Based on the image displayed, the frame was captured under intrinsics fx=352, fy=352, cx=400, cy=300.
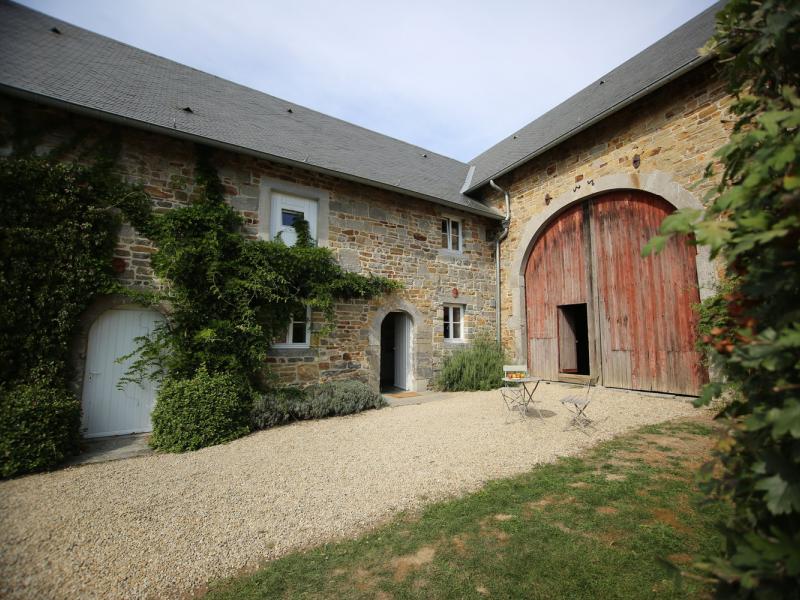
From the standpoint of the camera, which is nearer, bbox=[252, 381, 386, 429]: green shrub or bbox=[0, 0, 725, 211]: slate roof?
bbox=[0, 0, 725, 211]: slate roof

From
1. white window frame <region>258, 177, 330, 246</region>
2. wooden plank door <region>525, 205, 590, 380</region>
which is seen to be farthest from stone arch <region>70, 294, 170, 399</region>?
wooden plank door <region>525, 205, 590, 380</region>

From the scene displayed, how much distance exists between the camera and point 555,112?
414 inches

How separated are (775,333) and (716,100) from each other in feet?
24.0

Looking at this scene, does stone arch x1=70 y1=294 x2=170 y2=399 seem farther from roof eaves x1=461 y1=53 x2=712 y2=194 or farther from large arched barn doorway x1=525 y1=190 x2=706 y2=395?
large arched barn doorway x1=525 y1=190 x2=706 y2=395

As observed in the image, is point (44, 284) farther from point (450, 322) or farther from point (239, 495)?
point (450, 322)

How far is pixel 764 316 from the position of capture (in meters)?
1.06

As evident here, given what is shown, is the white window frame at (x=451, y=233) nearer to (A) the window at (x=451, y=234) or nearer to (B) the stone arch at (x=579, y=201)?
(A) the window at (x=451, y=234)

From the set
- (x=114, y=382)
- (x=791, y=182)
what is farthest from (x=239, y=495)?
(x=791, y=182)

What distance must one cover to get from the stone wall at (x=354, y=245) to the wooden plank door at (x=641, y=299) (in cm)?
303

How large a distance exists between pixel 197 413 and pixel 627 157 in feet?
29.3

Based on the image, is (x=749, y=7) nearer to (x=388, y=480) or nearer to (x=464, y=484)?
(x=464, y=484)

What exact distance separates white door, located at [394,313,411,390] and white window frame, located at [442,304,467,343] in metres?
1.01

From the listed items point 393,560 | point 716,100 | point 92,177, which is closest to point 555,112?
point 716,100

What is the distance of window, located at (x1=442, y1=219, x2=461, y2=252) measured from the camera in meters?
9.37
